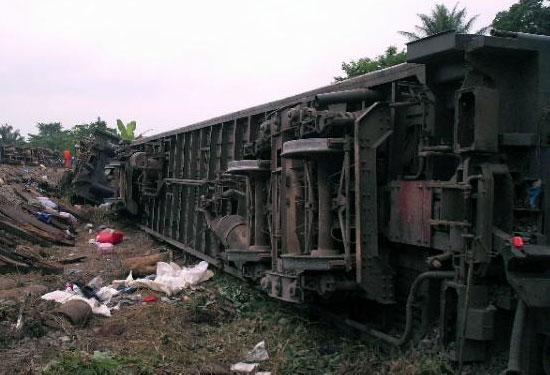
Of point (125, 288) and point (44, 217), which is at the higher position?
point (44, 217)

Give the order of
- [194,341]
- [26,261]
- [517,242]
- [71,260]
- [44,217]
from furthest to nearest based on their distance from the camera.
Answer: [44,217] → [71,260] → [26,261] → [194,341] → [517,242]

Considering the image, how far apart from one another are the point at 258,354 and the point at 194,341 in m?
0.85

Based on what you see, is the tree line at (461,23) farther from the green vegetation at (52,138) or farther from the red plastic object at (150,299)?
the green vegetation at (52,138)

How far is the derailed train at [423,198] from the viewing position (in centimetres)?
Result: 427

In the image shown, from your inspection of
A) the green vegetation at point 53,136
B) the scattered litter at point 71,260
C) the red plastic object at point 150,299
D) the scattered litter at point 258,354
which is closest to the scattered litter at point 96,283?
the red plastic object at point 150,299

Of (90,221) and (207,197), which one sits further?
(90,221)

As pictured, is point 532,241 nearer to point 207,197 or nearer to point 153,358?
point 153,358

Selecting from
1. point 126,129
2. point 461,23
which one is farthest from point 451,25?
point 126,129

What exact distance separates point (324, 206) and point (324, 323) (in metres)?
1.52

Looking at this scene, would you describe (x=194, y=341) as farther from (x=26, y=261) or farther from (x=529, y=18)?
(x=529, y=18)

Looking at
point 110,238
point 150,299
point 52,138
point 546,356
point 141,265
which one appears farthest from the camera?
point 52,138

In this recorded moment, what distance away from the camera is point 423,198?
5.07 meters

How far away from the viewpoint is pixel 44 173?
28.2m

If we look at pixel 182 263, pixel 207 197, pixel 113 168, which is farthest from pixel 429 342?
pixel 113 168
